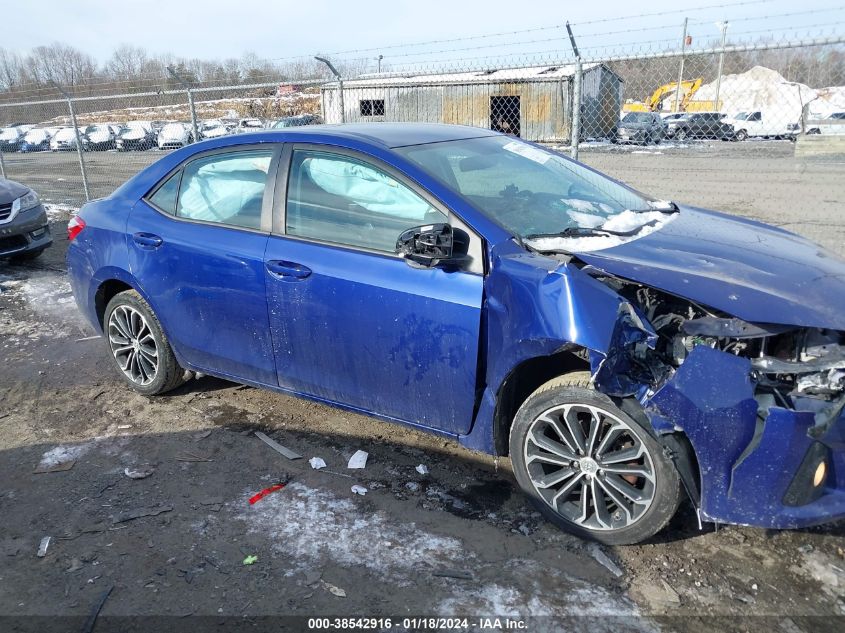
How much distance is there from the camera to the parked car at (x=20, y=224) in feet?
25.3

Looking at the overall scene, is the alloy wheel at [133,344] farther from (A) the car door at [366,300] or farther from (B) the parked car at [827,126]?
(B) the parked car at [827,126]

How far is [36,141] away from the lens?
30.5m

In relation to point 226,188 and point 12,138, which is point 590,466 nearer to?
point 226,188

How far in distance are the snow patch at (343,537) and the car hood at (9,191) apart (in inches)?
259

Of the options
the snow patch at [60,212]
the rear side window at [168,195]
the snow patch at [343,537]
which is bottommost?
the snow patch at [343,537]

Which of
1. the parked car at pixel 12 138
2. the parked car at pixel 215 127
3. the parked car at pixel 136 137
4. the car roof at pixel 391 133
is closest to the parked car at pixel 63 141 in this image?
the parked car at pixel 12 138

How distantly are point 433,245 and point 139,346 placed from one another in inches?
99.1

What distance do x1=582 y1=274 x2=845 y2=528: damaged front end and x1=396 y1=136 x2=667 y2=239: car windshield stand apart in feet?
2.86

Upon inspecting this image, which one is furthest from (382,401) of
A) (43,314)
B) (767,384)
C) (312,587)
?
(43,314)

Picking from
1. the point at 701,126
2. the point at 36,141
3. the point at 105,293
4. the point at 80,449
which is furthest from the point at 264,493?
the point at 36,141

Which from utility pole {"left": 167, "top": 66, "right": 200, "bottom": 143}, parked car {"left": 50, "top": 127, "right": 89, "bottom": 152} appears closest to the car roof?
utility pole {"left": 167, "top": 66, "right": 200, "bottom": 143}

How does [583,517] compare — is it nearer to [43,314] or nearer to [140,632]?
[140,632]

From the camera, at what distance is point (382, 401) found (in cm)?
327

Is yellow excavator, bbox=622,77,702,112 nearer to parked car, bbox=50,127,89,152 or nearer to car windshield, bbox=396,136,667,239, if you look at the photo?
parked car, bbox=50,127,89,152
